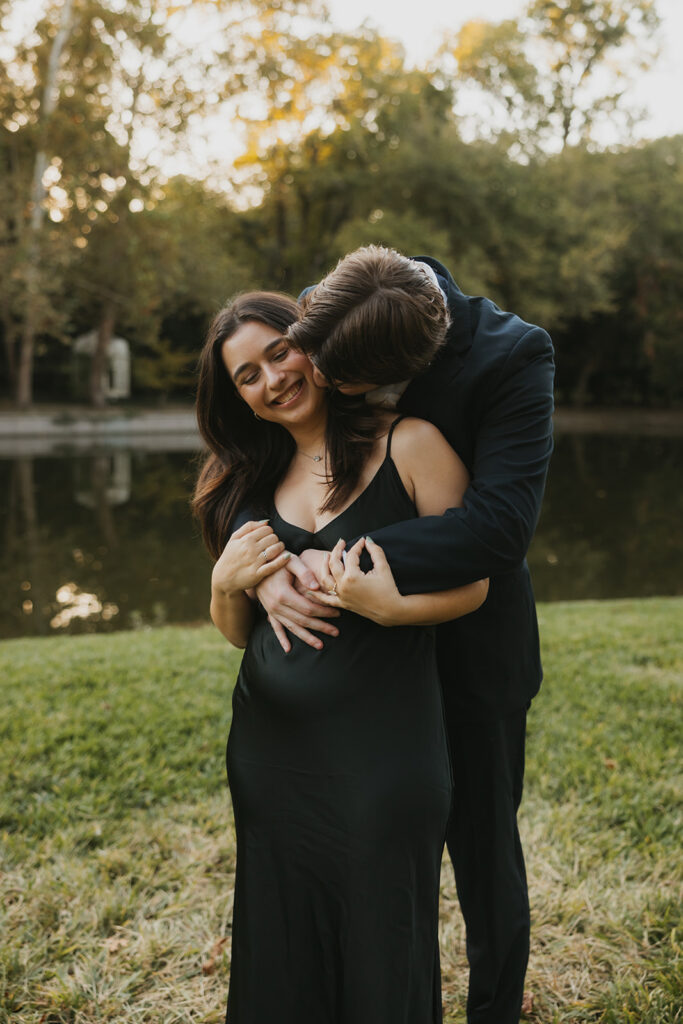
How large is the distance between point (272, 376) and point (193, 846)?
227 centimetres

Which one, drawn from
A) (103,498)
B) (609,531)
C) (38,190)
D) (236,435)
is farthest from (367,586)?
(38,190)

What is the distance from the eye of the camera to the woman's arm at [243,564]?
1853 millimetres

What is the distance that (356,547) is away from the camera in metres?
1.73

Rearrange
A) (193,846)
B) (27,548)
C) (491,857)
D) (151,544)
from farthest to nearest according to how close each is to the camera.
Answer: (151,544) → (27,548) → (193,846) → (491,857)

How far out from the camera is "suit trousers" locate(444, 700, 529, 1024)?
87.1 inches

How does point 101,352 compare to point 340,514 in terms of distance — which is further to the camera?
point 101,352

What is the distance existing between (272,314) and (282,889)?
128 centimetres

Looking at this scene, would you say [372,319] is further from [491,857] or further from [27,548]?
[27,548]

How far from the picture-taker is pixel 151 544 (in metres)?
10.5

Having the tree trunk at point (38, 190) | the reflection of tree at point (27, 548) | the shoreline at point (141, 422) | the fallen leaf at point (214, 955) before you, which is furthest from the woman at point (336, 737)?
the tree trunk at point (38, 190)

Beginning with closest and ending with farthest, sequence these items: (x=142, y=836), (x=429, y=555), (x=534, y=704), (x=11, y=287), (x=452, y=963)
Answer: (x=429, y=555), (x=452, y=963), (x=142, y=836), (x=534, y=704), (x=11, y=287)

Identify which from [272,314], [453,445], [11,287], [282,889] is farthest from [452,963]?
[11,287]

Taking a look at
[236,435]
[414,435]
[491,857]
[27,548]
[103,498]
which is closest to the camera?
[414,435]

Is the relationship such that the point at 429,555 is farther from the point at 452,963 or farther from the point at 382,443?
the point at 452,963
